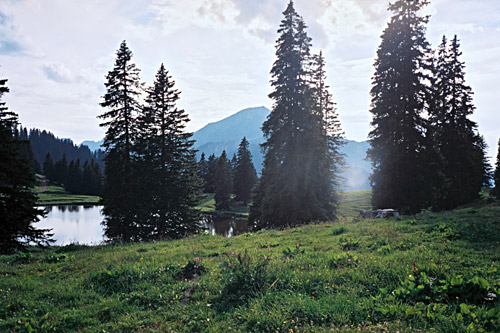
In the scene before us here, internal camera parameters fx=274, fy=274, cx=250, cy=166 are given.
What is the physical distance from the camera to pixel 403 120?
22578mm

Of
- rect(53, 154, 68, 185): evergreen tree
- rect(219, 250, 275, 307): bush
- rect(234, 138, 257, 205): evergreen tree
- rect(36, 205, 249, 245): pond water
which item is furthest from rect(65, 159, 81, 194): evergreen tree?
rect(219, 250, 275, 307): bush

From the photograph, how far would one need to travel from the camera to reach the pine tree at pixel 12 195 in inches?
466

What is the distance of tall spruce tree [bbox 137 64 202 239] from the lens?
2625cm

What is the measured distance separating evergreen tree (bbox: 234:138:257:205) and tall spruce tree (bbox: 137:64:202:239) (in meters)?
42.9

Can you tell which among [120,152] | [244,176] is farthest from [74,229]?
[244,176]

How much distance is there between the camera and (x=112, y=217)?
24.9 metres

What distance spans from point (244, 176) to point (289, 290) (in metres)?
68.0

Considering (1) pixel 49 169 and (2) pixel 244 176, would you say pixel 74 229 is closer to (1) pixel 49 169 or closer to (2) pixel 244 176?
(2) pixel 244 176

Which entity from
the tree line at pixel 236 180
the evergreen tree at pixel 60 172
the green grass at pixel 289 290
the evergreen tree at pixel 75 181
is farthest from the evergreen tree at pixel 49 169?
the green grass at pixel 289 290

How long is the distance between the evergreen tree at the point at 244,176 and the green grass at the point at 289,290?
62582mm

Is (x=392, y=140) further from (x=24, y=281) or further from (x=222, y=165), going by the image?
(x=222, y=165)

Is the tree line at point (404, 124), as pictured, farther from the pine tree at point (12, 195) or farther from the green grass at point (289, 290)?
the pine tree at point (12, 195)

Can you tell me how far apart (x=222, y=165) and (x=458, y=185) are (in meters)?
53.2

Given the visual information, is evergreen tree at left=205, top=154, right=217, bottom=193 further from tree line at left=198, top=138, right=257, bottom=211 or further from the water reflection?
the water reflection
